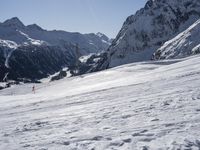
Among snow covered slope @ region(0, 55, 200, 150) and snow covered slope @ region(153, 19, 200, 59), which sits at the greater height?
snow covered slope @ region(153, 19, 200, 59)

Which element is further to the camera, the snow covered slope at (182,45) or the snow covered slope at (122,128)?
the snow covered slope at (182,45)

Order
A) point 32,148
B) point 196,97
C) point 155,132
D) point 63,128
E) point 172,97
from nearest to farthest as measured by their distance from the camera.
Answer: point 155,132 < point 32,148 < point 63,128 < point 196,97 < point 172,97

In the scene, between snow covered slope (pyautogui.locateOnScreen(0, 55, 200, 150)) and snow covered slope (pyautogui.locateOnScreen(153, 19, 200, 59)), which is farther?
snow covered slope (pyautogui.locateOnScreen(153, 19, 200, 59))

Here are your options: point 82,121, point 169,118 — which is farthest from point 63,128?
Result: point 169,118

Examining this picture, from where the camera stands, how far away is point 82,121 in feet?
44.6

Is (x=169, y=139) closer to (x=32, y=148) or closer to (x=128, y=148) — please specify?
(x=128, y=148)

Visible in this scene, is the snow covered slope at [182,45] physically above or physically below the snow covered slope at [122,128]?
above

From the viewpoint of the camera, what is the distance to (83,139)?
10750 mm

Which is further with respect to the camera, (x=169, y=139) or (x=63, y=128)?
(x=63, y=128)

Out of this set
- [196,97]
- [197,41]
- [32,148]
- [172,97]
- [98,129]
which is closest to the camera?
[32,148]

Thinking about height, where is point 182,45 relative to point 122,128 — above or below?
above

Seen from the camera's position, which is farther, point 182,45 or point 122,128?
point 182,45

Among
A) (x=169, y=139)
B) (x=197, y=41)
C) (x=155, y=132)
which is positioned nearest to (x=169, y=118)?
(x=155, y=132)

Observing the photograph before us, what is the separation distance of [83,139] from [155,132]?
7.30 feet
